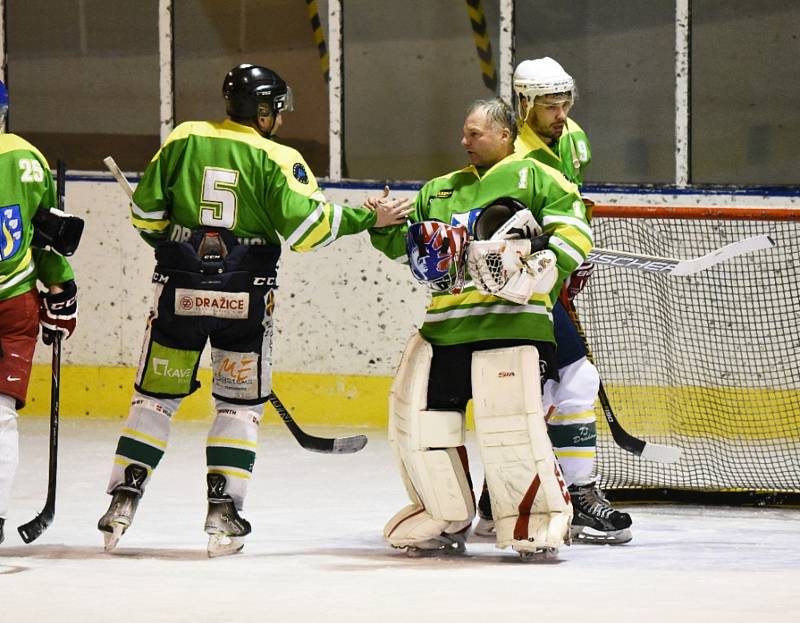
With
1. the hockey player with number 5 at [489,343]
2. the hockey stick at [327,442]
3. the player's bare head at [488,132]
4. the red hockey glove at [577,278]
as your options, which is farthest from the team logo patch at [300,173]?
the red hockey glove at [577,278]

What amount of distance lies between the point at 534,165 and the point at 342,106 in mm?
2869

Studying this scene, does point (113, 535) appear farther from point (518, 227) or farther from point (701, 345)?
point (701, 345)

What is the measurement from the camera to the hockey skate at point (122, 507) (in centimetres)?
450

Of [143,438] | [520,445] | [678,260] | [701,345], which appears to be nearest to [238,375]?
[143,438]

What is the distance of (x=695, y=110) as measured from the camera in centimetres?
695

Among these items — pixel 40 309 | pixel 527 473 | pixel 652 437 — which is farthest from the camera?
pixel 652 437

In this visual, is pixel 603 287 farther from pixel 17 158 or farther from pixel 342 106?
pixel 17 158

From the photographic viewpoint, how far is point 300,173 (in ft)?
14.9

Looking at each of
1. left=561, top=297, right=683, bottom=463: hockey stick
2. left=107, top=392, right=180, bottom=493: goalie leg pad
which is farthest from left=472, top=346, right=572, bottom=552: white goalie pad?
left=107, top=392, right=180, bottom=493: goalie leg pad

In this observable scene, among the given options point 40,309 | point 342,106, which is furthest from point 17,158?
point 342,106

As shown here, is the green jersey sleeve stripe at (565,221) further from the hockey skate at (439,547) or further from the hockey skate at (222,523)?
the hockey skate at (222,523)

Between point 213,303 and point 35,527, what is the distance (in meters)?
0.77

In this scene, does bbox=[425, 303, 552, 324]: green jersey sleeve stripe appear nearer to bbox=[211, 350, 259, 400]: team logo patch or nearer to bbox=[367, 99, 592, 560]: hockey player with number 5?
bbox=[367, 99, 592, 560]: hockey player with number 5

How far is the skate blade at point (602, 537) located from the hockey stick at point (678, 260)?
2.50 feet
